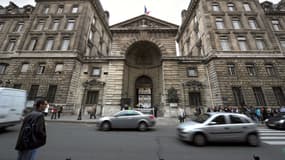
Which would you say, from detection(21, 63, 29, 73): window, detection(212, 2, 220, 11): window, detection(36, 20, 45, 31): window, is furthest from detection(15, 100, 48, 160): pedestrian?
detection(212, 2, 220, 11): window

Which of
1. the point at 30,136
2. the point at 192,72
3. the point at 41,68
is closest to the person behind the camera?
the point at 30,136

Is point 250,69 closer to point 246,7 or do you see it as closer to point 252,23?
point 252,23

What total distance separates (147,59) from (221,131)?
62.7ft

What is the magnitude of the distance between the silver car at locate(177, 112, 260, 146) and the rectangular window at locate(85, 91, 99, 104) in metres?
15.8

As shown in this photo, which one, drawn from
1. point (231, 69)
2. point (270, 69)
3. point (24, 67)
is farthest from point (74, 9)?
point (270, 69)

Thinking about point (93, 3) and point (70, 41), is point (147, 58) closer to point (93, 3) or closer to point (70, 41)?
point (70, 41)

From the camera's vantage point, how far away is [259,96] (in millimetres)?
16781

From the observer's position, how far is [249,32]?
19.8 metres

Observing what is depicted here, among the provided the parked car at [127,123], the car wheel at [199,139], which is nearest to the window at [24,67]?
the parked car at [127,123]

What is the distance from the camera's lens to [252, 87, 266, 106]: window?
16375 millimetres

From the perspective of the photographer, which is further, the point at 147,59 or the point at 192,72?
the point at 147,59

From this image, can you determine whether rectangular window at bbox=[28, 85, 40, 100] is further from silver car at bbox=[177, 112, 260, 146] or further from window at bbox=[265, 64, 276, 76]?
window at bbox=[265, 64, 276, 76]

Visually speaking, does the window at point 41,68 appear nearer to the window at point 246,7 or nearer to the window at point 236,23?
the window at point 236,23

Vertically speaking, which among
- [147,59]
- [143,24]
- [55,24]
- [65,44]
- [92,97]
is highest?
[143,24]
